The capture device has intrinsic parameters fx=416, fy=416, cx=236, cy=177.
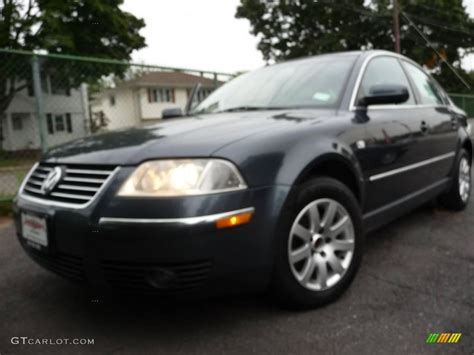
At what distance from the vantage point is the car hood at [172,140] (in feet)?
Result: 6.01

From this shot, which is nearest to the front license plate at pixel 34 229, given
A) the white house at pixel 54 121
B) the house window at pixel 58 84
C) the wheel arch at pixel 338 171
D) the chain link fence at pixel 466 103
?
the wheel arch at pixel 338 171

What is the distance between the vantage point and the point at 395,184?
2742 mm

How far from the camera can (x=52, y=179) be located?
1.99 metres

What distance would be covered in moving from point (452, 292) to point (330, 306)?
0.68 metres

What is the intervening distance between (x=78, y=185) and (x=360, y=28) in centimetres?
3034

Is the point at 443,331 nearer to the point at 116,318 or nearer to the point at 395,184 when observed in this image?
the point at 395,184

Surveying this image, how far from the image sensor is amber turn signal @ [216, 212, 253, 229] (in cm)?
170

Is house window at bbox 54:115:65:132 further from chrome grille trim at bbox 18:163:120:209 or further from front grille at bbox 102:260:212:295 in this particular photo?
front grille at bbox 102:260:212:295

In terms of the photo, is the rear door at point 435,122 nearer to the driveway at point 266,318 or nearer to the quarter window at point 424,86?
the quarter window at point 424,86

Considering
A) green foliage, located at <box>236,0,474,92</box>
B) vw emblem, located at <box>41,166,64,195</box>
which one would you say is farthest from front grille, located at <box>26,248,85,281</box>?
green foliage, located at <box>236,0,474,92</box>

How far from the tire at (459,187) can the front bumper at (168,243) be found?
259 cm

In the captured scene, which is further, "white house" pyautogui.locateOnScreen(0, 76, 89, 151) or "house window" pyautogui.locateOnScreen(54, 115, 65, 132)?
"house window" pyautogui.locateOnScreen(54, 115, 65, 132)

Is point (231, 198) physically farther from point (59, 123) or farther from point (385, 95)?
point (59, 123)

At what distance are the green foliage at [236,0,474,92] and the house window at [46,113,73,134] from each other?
80.3ft
